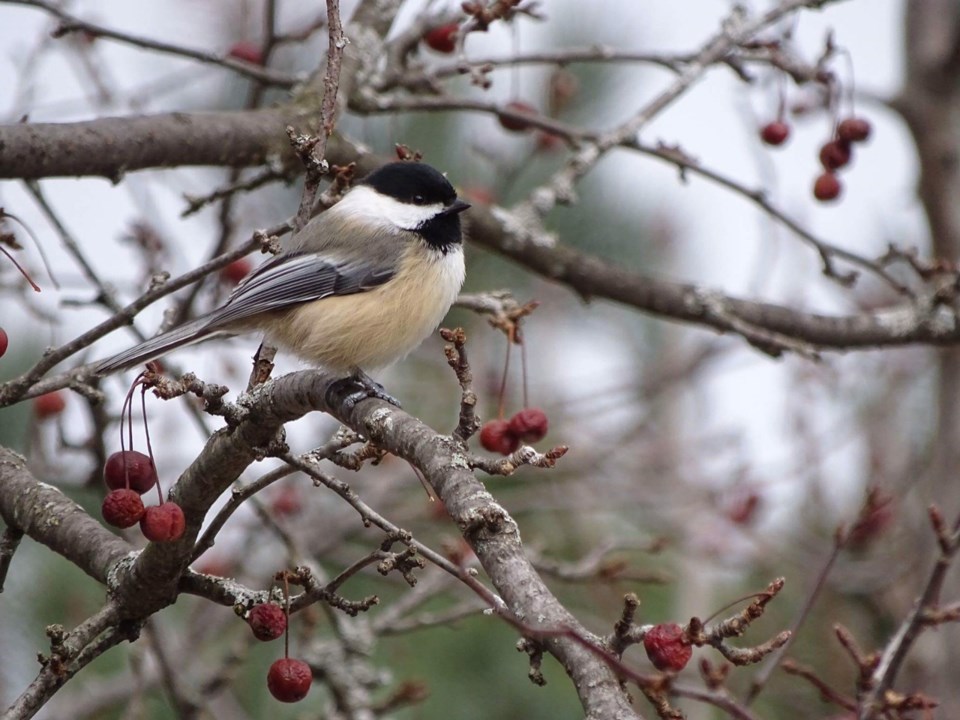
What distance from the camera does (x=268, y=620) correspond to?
2021mm

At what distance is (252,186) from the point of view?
274cm

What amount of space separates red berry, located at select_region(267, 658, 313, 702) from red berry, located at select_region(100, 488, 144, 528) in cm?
39

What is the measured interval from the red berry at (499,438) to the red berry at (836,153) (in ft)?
5.68

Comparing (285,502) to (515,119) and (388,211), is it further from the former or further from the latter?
(515,119)

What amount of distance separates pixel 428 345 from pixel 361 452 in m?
3.70

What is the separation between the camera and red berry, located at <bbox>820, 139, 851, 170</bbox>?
3.66 metres

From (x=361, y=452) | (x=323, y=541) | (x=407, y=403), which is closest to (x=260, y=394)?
(x=361, y=452)

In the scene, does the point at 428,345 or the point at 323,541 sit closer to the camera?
the point at 323,541

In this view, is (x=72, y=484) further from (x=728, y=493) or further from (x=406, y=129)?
(x=728, y=493)

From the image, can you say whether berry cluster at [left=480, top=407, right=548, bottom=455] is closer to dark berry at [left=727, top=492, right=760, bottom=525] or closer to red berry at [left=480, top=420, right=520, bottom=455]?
red berry at [left=480, top=420, right=520, bottom=455]

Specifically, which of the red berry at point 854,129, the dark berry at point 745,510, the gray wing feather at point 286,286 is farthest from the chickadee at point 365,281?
the dark berry at point 745,510

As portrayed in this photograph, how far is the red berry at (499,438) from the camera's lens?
2.60 m

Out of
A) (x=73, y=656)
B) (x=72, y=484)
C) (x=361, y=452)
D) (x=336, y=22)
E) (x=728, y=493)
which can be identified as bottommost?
(x=728, y=493)

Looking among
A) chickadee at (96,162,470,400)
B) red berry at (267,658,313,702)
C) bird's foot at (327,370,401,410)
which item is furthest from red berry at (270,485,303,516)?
red berry at (267,658,313,702)
